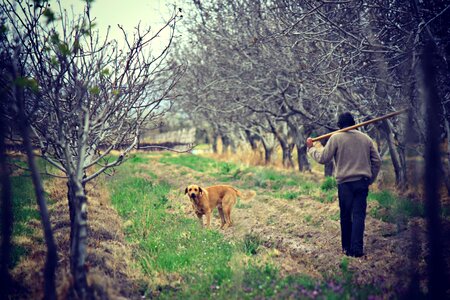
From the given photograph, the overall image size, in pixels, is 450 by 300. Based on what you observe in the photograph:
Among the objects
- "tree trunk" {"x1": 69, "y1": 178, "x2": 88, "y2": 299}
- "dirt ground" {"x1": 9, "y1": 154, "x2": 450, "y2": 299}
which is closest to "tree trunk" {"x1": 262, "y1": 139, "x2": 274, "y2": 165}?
"dirt ground" {"x1": 9, "y1": 154, "x2": 450, "y2": 299}

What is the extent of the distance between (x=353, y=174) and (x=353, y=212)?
600 millimetres

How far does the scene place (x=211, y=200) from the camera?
30.7 ft

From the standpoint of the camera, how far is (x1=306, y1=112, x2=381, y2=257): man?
258 inches

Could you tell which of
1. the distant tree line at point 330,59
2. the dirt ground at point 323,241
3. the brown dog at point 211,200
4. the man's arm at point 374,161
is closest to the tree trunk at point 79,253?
the dirt ground at point 323,241

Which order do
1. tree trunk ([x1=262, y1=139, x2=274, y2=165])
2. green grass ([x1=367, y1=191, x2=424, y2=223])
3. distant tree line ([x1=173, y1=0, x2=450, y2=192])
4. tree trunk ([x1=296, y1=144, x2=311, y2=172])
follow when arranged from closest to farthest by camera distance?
distant tree line ([x1=173, y1=0, x2=450, y2=192]), green grass ([x1=367, y1=191, x2=424, y2=223]), tree trunk ([x1=296, y1=144, x2=311, y2=172]), tree trunk ([x1=262, y1=139, x2=274, y2=165])

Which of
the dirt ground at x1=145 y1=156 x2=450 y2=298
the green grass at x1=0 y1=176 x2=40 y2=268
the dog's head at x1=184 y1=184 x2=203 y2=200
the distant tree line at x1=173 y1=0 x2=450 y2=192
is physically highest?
the distant tree line at x1=173 y1=0 x2=450 y2=192

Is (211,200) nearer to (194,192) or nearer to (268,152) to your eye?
(194,192)

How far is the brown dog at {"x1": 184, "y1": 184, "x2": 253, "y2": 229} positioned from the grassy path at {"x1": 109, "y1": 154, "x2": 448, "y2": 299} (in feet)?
1.08

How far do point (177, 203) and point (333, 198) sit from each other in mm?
4188

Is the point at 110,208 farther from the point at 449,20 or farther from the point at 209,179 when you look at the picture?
the point at 449,20

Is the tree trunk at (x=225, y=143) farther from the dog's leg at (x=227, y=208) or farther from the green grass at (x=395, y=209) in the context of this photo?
the dog's leg at (x=227, y=208)

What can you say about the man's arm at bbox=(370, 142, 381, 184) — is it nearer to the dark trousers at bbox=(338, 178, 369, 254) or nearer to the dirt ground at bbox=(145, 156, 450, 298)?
the dark trousers at bbox=(338, 178, 369, 254)

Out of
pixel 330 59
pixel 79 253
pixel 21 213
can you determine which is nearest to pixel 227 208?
pixel 330 59

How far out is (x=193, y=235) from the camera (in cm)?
786
